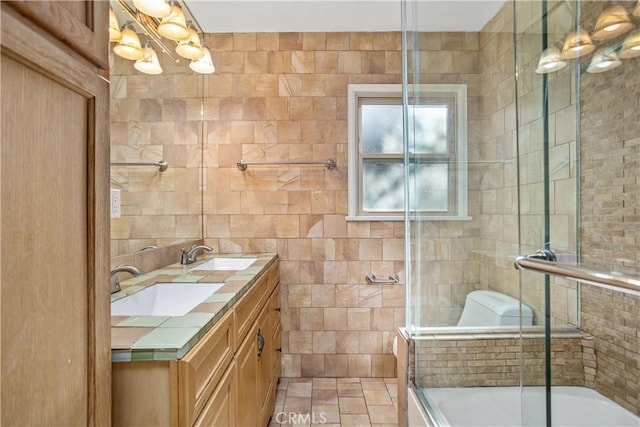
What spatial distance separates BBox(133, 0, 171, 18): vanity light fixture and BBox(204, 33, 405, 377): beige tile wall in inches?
34.4

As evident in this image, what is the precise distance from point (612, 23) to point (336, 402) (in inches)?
96.6

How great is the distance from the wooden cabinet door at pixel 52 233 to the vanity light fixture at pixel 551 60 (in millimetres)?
1670

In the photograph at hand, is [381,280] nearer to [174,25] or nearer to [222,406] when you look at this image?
[222,406]

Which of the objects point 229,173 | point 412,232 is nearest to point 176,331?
point 412,232

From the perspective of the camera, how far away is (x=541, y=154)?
1.38m

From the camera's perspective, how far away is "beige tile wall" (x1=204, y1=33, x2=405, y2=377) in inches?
96.2

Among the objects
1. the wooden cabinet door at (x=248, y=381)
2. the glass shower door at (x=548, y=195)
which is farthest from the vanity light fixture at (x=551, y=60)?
the wooden cabinet door at (x=248, y=381)

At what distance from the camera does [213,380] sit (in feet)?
3.09

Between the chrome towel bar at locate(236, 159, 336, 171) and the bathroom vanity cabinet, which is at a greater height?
the chrome towel bar at locate(236, 159, 336, 171)

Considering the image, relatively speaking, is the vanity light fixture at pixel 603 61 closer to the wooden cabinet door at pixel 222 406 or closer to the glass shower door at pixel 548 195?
the glass shower door at pixel 548 195

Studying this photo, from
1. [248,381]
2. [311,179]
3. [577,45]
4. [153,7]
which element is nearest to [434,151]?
[577,45]

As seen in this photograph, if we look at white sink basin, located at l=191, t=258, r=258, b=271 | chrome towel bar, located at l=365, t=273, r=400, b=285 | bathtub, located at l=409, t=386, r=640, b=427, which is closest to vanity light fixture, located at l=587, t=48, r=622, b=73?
bathtub, located at l=409, t=386, r=640, b=427

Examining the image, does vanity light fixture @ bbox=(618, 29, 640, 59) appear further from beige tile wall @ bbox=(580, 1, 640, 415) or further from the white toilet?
the white toilet

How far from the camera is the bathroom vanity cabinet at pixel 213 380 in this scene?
73 cm
